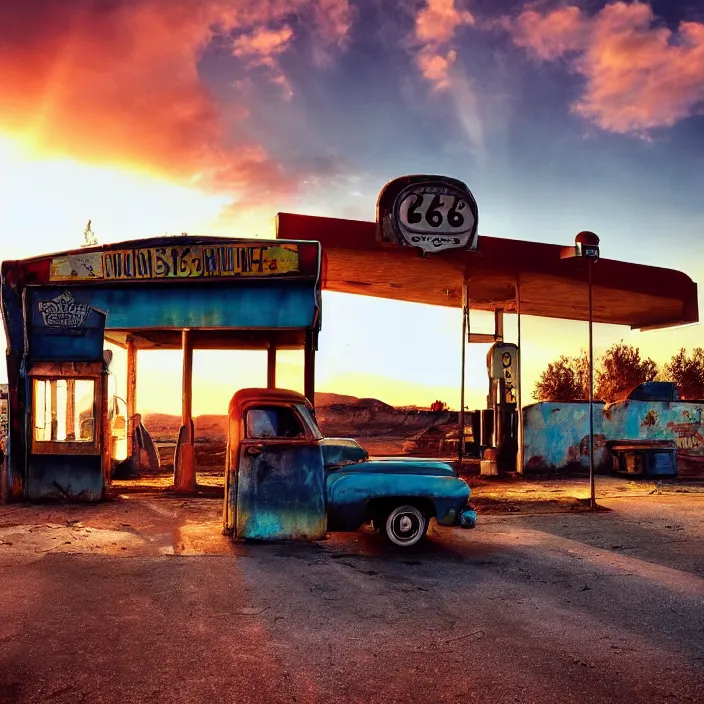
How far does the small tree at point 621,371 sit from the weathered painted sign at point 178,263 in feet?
105

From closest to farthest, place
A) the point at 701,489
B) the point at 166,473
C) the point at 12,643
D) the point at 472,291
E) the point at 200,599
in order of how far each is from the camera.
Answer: the point at 12,643 → the point at 200,599 → the point at 701,489 → the point at 166,473 → the point at 472,291

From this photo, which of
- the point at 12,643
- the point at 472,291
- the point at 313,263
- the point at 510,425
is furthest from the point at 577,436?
the point at 12,643

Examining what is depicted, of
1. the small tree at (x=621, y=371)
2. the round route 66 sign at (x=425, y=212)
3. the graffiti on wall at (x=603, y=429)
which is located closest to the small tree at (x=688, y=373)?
the small tree at (x=621, y=371)

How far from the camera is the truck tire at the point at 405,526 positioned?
26.2ft

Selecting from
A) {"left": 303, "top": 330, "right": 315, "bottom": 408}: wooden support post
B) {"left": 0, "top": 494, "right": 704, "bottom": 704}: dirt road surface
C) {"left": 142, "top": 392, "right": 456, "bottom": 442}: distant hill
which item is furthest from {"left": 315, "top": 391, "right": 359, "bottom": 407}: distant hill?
{"left": 0, "top": 494, "right": 704, "bottom": 704}: dirt road surface

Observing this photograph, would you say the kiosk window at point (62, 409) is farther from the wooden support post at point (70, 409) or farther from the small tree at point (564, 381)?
the small tree at point (564, 381)

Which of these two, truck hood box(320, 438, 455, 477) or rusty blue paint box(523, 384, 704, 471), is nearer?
truck hood box(320, 438, 455, 477)

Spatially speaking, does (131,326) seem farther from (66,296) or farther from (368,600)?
(368,600)

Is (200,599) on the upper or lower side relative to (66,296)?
lower

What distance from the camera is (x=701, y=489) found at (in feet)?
47.9

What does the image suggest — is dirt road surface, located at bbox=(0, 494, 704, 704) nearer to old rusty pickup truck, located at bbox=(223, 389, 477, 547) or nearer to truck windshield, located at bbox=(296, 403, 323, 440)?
old rusty pickup truck, located at bbox=(223, 389, 477, 547)

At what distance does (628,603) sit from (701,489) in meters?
10.1

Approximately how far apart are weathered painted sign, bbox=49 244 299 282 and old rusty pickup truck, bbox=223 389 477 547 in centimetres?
496

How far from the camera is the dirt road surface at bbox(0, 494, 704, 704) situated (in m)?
4.15
